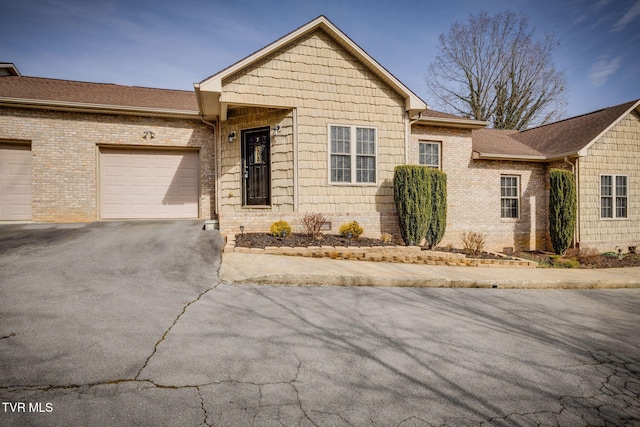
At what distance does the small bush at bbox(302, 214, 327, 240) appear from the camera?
877 cm

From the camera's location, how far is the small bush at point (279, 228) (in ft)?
28.7

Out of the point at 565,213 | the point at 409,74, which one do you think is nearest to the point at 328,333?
the point at 565,213

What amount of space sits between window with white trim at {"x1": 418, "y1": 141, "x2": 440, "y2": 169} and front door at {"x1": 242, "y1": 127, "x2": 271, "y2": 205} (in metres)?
5.98

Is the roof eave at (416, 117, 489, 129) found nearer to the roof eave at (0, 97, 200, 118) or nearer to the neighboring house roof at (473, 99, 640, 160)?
the neighboring house roof at (473, 99, 640, 160)

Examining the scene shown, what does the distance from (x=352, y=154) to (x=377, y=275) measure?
4.88m

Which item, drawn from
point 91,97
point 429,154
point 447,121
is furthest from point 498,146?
point 91,97

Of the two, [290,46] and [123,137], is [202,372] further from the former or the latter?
[123,137]

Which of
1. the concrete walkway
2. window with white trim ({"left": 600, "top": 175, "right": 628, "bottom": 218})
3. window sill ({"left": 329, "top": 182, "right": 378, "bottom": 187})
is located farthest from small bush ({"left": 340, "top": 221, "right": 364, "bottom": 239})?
window with white trim ({"left": 600, "top": 175, "right": 628, "bottom": 218})

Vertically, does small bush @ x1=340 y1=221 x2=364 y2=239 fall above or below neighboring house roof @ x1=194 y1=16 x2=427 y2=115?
below

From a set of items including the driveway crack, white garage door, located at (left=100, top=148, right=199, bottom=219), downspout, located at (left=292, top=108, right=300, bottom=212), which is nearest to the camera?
the driveway crack

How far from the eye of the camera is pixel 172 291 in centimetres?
Answer: 479

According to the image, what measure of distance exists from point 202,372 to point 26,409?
1130 mm

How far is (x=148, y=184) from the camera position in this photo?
1091cm

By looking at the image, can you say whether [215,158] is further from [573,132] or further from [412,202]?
[573,132]
